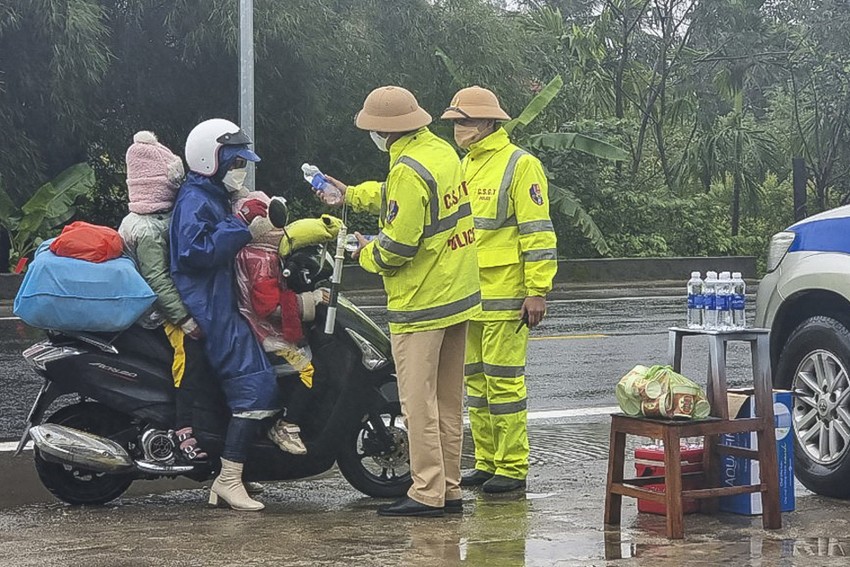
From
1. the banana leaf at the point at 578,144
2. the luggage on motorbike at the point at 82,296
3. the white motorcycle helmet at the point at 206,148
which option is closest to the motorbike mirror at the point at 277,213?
the white motorcycle helmet at the point at 206,148

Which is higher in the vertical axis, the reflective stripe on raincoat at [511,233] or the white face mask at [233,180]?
the white face mask at [233,180]

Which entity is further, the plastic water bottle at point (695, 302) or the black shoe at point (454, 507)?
the black shoe at point (454, 507)

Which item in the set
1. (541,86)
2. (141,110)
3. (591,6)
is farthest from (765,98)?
(141,110)

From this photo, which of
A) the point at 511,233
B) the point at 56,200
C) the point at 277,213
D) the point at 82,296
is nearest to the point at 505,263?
the point at 511,233

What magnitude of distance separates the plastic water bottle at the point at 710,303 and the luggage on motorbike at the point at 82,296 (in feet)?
8.38

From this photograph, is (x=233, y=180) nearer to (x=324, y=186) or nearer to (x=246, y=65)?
(x=324, y=186)

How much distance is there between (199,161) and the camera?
6.69 m

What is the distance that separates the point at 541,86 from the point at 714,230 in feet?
13.8

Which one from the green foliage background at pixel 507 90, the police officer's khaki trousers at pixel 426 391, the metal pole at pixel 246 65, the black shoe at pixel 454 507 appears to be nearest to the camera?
the police officer's khaki trousers at pixel 426 391

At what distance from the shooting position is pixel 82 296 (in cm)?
646

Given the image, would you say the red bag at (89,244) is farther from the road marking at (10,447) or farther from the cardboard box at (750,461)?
the cardboard box at (750,461)

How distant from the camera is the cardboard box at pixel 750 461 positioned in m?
6.45

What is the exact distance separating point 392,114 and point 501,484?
2033mm

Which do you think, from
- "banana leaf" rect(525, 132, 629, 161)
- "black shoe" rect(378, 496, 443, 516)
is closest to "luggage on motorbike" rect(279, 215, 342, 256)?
"black shoe" rect(378, 496, 443, 516)
